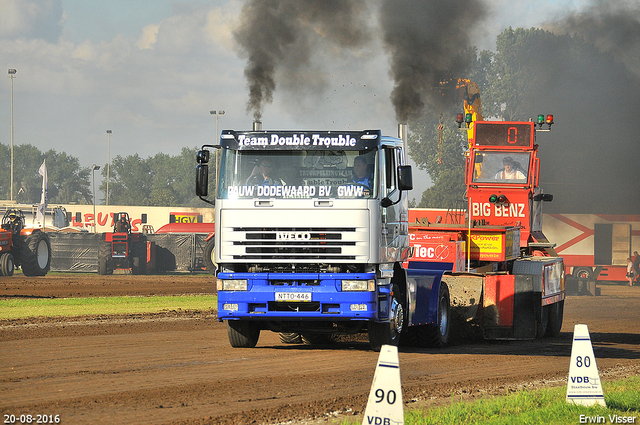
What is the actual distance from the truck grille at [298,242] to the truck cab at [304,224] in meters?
0.01

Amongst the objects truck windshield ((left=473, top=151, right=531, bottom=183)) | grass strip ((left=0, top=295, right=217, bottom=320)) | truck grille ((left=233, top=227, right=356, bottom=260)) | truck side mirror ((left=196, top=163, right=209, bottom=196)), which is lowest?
grass strip ((left=0, top=295, right=217, bottom=320))

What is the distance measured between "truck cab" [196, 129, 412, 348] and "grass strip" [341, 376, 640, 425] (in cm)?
320

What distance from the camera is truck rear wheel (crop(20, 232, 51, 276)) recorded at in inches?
1375

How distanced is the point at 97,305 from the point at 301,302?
460 inches

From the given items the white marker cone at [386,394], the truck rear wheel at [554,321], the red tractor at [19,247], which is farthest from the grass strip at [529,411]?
the red tractor at [19,247]

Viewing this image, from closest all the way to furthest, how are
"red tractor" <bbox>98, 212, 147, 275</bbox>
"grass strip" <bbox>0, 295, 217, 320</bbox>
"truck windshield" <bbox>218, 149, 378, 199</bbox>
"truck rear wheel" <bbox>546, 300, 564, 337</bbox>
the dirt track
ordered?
the dirt track → "truck windshield" <bbox>218, 149, 378, 199</bbox> → "truck rear wheel" <bbox>546, 300, 564, 337</bbox> → "grass strip" <bbox>0, 295, 217, 320</bbox> → "red tractor" <bbox>98, 212, 147, 275</bbox>

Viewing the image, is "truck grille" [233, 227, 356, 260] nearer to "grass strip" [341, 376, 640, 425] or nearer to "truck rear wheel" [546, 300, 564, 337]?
"grass strip" [341, 376, 640, 425]

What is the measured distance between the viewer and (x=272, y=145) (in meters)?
12.1

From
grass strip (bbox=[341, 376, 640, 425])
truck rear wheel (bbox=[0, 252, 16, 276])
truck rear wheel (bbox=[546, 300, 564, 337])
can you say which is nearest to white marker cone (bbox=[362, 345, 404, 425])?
grass strip (bbox=[341, 376, 640, 425])

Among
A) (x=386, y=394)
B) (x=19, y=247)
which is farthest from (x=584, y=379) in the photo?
(x=19, y=247)

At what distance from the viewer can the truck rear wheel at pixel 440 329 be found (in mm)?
14328

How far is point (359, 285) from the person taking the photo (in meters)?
11.8

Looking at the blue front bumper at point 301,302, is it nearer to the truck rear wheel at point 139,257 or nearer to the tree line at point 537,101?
the tree line at point 537,101

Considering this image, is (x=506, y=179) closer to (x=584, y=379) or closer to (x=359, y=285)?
(x=359, y=285)
